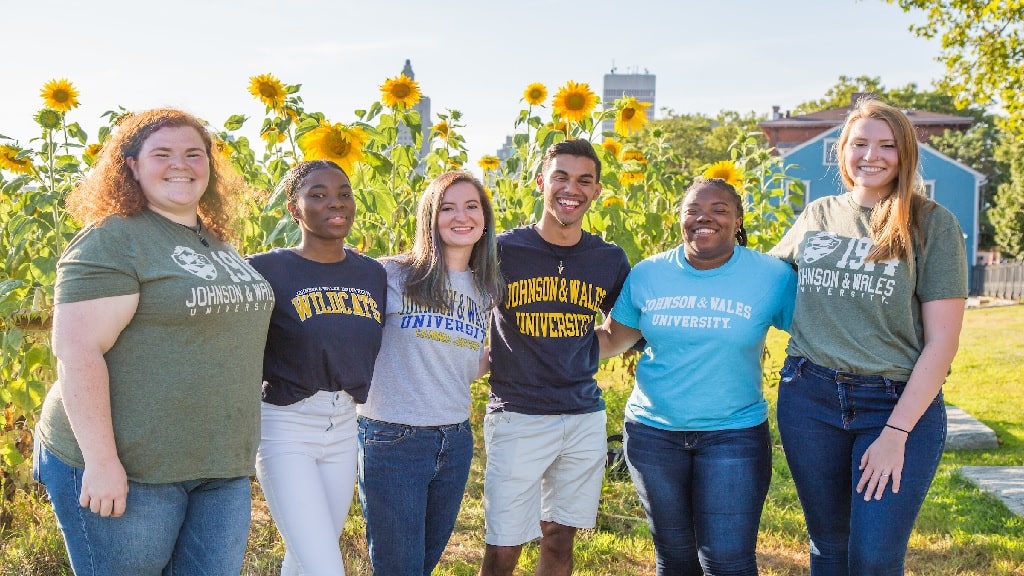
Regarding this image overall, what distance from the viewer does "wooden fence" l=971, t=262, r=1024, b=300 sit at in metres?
24.6

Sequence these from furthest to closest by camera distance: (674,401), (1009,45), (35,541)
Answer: (1009,45), (35,541), (674,401)

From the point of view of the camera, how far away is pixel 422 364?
9.64 feet

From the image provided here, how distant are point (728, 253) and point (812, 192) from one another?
31.4 metres

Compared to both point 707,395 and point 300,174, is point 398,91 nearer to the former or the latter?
point 300,174

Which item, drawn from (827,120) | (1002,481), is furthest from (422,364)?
(827,120)

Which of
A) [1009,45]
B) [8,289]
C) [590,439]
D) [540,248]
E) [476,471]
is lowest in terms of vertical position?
[476,471]

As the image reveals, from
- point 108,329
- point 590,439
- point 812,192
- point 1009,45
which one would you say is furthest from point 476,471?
point 812,192

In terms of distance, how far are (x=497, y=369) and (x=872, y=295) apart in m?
1.31

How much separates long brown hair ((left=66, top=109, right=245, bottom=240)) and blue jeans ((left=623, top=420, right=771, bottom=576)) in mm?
1564

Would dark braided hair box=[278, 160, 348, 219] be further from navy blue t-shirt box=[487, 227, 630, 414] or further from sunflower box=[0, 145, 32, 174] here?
sunflower box=[0, 145, 32, 174]

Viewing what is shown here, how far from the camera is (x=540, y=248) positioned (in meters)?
3.31

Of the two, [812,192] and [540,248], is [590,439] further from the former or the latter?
[812,192]

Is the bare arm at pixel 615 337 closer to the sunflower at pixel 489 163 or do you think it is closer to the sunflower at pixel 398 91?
the sunflower at pixel 398 91

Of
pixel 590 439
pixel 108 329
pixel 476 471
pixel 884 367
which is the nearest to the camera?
pixel 108 329
